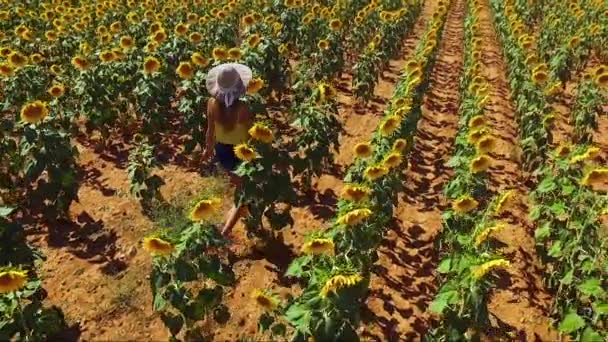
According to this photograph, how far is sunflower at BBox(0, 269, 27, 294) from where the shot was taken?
13.2 ft

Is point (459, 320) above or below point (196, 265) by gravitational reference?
below

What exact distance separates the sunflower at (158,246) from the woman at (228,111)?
1.82 metres

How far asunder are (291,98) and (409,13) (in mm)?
7818

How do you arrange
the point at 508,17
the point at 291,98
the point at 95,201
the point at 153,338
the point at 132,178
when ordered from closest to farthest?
the point at 153,338, the point at 132,178, the point at 95,201, the point at 291,98, the point at 508,17

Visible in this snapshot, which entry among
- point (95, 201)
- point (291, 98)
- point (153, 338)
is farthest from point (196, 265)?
point (291, 98)

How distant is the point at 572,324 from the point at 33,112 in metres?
5.90

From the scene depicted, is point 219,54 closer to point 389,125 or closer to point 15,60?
point 15,60

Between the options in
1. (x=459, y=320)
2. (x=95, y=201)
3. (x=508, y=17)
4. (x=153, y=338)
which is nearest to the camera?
(x=459, y=320)

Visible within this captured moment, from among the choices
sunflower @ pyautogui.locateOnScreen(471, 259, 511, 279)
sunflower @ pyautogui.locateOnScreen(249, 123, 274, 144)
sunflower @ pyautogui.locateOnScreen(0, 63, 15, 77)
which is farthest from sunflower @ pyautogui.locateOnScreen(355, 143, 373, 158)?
sunflower @ pyautogui.locateOnScreen(0, 63, 15, 77)

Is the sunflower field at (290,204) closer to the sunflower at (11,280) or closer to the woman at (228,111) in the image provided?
the sunflower at (11,280)

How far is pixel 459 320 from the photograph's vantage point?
187 inches

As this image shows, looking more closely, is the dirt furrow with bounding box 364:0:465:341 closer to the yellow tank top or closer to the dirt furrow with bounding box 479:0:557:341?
the dirt furrow with bounding box 479:0:557:341

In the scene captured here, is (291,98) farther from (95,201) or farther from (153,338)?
(153,338)

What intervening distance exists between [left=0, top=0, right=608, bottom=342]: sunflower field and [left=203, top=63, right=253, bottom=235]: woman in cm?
30
